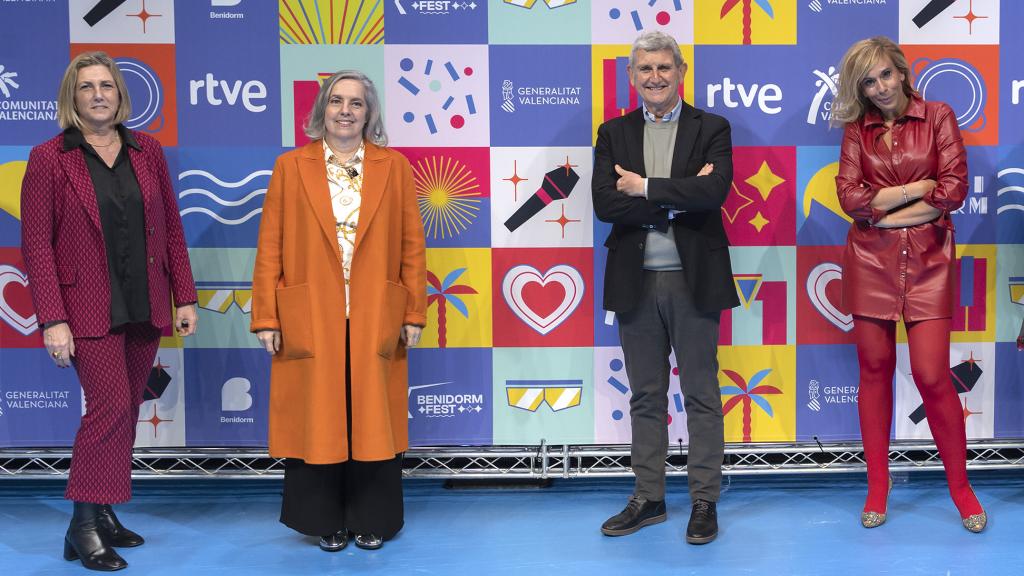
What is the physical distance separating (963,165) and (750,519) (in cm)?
147

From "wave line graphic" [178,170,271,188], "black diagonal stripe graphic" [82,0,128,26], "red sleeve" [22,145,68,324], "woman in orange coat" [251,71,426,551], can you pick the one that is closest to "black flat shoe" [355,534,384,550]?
"woman in orange coat" [251,71,426,551]

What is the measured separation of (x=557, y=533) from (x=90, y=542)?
158 cm

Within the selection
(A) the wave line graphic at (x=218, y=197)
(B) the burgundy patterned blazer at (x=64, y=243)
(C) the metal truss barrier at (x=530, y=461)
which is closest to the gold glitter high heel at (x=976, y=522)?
(C) the metal truss barrier at (x=530, y=461)

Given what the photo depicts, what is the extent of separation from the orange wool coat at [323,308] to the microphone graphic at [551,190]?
0.77 meters

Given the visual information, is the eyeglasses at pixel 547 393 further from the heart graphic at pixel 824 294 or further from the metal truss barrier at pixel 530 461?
the heart graphic at pixel 824 294

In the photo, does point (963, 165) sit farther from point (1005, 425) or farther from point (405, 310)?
point (405, 310)

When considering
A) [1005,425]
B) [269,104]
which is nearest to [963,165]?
[1005,425]

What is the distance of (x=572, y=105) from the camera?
12.9ft

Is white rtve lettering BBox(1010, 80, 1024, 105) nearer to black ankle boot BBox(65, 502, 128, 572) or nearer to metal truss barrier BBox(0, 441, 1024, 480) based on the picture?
metal truss barrier BBox(0, 441, 1024, 480)

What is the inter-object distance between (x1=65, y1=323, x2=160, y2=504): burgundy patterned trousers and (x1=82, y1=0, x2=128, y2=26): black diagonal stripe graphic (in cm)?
139

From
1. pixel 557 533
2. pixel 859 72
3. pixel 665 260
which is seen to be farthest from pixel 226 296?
pixel 859 72

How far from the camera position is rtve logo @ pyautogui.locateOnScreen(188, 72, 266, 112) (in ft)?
12.8

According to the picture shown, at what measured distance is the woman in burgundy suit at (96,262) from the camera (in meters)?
3.14

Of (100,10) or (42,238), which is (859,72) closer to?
(42,238)
